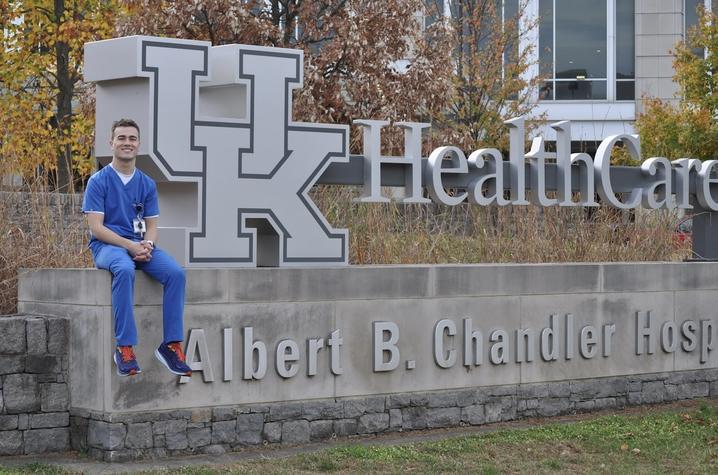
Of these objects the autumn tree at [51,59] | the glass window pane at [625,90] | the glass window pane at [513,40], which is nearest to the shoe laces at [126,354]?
the autumn tree at [51,59]

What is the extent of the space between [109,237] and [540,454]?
365 cm

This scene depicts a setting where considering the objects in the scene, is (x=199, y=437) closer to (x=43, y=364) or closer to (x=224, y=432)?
(x=224, y=432)

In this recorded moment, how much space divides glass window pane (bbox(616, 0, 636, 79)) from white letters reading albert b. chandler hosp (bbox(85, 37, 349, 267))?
101 ft

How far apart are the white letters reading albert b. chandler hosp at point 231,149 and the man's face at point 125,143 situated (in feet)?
1.62

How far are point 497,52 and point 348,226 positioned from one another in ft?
50.8

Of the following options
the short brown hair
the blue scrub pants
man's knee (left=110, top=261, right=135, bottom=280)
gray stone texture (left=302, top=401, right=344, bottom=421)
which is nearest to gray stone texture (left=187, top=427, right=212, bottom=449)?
the blue scrub pants

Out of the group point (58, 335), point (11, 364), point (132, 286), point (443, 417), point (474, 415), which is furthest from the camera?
point (474, 415)

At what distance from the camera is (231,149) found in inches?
405

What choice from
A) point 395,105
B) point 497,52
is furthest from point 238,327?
point 497,52

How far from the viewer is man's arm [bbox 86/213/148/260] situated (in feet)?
30.2

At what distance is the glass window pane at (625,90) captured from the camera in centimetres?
4000

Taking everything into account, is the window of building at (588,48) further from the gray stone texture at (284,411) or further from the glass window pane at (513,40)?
the gray stone texture at (284,411)

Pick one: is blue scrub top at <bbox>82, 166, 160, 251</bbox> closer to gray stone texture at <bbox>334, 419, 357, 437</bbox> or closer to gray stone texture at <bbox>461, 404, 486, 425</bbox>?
gray stone texture at <bbox>334, 419, 357, 437</bbox>

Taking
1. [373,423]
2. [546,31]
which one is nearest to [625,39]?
[546,31]
